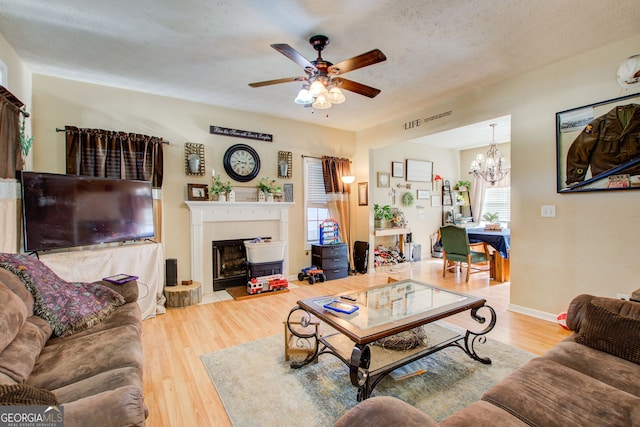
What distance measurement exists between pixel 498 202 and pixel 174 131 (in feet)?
23.0

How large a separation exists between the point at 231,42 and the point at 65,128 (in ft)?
7.38

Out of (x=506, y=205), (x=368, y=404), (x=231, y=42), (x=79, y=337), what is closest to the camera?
(x=368, y=404)

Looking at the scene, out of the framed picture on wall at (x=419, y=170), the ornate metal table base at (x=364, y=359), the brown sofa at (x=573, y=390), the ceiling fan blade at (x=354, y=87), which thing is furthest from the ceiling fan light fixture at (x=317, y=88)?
the framed picture on wall at (x=419, y=170)

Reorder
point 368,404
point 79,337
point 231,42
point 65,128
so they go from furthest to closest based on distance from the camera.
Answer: point 65,128
point 231,42
point 79,337
point 368,404

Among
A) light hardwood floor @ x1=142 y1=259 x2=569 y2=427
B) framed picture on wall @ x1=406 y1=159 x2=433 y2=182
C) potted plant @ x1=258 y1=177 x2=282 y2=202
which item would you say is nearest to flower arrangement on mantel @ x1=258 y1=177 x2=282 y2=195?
potted plant @ x1=258 y1=177 x2=282 y2=202

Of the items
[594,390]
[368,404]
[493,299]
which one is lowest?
[493,299]

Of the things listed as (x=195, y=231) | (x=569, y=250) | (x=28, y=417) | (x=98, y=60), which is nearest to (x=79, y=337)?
(x=28, y=417)

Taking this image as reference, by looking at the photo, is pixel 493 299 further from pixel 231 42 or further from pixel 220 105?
pixel 220 105

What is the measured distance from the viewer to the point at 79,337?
67.1 inches

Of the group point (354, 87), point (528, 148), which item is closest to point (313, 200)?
point (354, 87)

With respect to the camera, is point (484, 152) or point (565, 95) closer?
point (565, 95)

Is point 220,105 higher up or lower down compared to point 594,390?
higher up

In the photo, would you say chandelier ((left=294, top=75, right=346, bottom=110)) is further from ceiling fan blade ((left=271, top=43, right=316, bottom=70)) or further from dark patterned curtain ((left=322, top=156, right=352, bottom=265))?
dark patterned curtain ((left=322, top=156, right=352, bottom=265))

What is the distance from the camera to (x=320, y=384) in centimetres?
197
